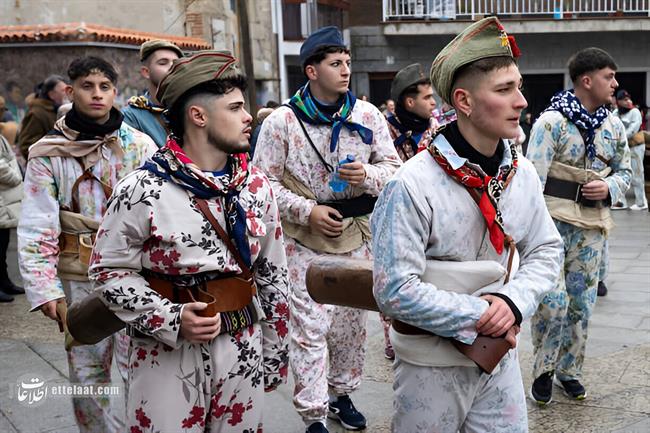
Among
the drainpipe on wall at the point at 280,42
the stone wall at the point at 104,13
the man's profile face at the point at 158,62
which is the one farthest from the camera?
the drainpipe on wall at the point at 280,42

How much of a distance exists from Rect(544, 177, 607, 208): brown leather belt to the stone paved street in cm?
117

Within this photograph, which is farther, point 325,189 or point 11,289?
point 11,289

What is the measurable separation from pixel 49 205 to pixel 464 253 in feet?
6.79

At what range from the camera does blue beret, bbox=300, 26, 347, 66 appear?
4566 mm

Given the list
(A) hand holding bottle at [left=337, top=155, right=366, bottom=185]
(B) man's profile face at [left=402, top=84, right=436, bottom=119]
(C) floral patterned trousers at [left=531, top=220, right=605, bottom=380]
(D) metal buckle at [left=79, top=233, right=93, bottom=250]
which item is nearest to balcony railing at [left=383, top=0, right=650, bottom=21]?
(B) man's profile face at [left=402, top=84, right=436, bottom=119]

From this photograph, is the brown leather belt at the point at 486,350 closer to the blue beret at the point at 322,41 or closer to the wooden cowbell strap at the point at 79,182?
the wooden cowbell strap at the point at 79,182

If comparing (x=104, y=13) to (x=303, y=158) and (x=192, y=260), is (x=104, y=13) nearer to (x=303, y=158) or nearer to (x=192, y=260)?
(x=303, y=158)

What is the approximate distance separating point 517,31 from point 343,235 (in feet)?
63.7

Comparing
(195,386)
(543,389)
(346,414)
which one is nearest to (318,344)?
(346,414)

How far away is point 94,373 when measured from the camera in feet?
12.6

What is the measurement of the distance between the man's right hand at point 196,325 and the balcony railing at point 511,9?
21.3m

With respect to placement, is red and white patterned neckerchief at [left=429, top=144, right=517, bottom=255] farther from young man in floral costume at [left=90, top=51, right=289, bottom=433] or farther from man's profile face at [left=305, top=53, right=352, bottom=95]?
man's profile face at [left=305, top=53, right=352, bottom=95]

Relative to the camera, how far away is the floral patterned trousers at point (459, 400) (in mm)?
Result: 2654

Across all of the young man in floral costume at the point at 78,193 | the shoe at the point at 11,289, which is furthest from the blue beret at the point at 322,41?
the shoe at the point at 11,289
